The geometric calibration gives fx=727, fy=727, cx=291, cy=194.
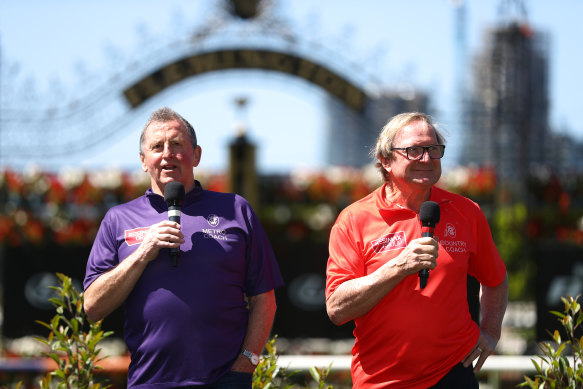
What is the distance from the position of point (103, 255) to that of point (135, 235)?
16cm

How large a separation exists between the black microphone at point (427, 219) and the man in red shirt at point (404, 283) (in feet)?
0.24

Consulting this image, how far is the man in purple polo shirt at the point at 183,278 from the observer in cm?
284

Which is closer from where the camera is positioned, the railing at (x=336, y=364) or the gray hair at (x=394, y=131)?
the gray hair at (x=394, y=131)

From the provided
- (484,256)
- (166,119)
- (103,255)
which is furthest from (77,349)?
(484,256)

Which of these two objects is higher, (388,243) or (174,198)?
(174,198)

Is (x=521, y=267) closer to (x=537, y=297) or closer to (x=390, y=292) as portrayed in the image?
(x=537, y=297)

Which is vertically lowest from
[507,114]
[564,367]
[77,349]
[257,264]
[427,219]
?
[564,367]

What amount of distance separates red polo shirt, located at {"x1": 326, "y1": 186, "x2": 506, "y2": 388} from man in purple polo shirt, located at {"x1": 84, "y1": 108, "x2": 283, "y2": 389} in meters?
0.37

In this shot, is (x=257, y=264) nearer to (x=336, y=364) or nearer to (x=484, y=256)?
(x=484, y=256)

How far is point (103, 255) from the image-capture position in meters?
3.00

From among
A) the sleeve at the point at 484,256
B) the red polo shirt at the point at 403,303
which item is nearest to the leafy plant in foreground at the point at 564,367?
the sleeve at the point at 484,256

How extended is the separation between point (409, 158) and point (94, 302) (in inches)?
54.6

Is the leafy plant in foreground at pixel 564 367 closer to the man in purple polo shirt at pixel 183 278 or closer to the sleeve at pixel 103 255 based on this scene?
the man in purple polo shirt at pixel 183 278

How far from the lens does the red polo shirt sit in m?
2.83
